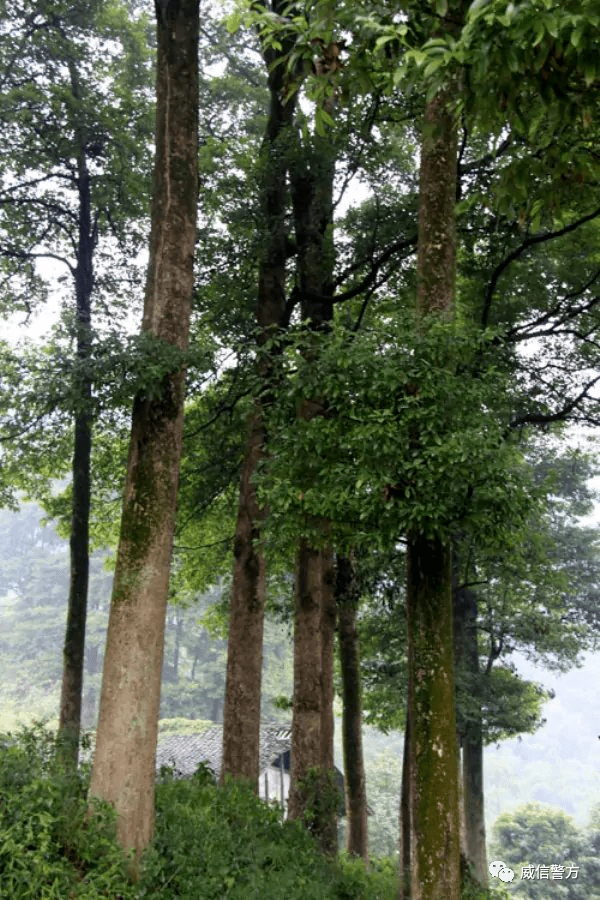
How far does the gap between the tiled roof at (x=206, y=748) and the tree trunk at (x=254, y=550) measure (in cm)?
1728

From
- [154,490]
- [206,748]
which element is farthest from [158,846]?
[206,748]

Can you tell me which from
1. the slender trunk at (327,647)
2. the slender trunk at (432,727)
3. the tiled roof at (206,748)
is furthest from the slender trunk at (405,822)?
the tiled roof at (206,748)

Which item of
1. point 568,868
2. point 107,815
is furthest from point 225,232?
point 568,868

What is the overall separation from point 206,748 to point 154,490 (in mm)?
24917

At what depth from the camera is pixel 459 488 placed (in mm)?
5863

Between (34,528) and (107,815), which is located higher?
(34,528)

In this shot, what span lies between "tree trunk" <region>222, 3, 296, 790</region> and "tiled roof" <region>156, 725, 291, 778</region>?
17280mm

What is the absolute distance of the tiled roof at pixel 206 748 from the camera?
27703mm

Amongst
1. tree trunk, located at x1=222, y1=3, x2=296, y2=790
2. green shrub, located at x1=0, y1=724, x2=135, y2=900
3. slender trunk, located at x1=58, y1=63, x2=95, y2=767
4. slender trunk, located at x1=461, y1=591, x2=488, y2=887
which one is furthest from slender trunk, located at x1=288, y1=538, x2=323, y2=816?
slender trunk, located at x1=461, y1=591, x2=488, y2=887

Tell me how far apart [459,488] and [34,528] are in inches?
2777

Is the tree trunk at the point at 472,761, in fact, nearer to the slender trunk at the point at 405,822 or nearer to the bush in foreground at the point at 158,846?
the slender trunk at the point at 405,822

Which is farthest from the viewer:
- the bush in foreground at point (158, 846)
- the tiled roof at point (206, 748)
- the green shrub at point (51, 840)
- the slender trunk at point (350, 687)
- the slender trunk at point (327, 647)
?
the tiled roof at point (206, 748)

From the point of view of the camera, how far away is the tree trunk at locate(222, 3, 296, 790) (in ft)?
34.8

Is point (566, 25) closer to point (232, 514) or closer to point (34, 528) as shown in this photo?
point (232, 514)
